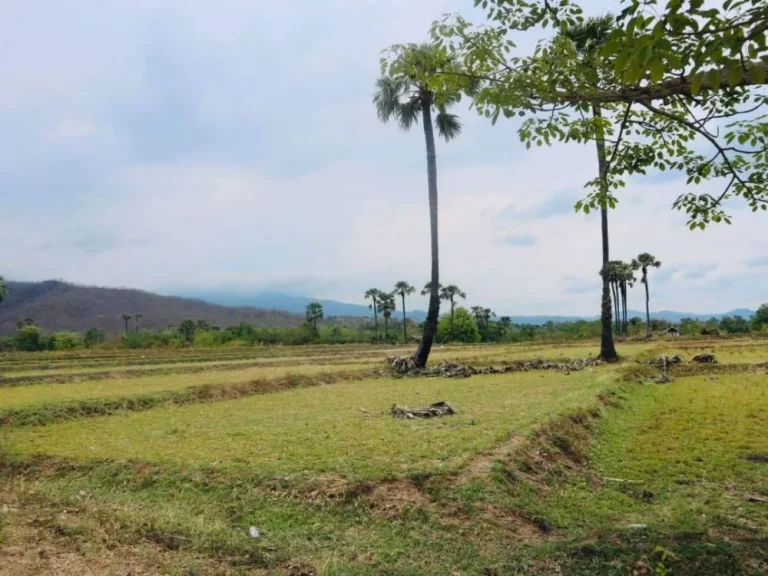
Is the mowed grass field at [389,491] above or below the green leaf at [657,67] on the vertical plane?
below

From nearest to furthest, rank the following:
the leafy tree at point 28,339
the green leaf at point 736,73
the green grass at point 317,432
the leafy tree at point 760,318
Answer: the green leaf at point 736,73 → the green grass at point 317,432 → the leafy tree at point 28,339 → the leafy tree at point 760,318

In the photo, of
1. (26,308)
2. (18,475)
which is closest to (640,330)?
(18,475)

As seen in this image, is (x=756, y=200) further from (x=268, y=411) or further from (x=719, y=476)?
(x=268, y=411)

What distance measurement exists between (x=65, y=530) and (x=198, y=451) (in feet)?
8.90

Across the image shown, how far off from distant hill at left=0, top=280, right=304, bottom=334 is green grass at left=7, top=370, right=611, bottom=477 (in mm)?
129774

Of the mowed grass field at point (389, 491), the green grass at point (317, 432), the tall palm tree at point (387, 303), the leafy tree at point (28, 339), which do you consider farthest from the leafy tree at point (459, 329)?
the mowed grass field at point (389, 491)

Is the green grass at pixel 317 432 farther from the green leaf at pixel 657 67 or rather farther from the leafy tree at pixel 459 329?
the leafy tree at pixel 459 329

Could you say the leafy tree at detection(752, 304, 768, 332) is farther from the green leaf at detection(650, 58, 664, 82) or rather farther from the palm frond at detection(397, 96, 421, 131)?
the green leaf at detection(650, 58, 664, 82)

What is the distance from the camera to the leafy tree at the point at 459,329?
7175cm

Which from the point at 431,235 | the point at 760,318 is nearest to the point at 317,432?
the point at 431,235

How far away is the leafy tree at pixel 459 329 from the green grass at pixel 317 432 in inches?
2180

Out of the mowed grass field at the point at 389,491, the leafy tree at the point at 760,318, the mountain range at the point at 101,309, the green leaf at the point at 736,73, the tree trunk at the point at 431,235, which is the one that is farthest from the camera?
the mountain range at the point at 101,309

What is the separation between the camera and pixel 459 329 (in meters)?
72.0

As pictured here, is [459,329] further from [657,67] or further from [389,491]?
[657,67]
